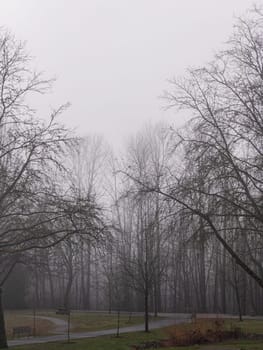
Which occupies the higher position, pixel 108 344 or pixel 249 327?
pixel 249 327

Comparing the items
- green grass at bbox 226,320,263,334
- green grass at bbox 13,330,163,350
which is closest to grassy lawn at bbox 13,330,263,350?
green grass at bbox 13,330,163,350

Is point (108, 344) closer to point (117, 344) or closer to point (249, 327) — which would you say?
point (117, 344)

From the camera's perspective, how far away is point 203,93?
15836mm

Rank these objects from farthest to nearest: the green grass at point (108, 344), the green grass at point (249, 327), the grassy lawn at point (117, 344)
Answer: the green grass at point (249, 327) → the green grass at point (108, 344) → the grassy lawn at point (117, 344)

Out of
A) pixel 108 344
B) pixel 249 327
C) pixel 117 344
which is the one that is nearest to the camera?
pixel 108 344

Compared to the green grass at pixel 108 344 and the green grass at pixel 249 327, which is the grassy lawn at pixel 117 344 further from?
the green grass at pixel 249 327

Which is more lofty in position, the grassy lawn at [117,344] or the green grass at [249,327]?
the green grass at [249,327]

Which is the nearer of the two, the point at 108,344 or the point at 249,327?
the point at 108,344

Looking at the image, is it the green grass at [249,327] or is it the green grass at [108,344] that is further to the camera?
the green grass at [249,327]

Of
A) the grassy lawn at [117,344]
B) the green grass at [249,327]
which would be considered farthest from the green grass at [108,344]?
the green grass at [249,327]

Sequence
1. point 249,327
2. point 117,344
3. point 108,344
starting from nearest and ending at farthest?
1. point 108,344
2. point 117,344
3. point 249,327

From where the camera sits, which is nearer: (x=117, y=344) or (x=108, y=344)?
(x=108, y=344)

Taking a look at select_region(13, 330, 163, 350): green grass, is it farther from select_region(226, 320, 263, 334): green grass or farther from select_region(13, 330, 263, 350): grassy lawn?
select_region(226, 320, 263, 334): green grass

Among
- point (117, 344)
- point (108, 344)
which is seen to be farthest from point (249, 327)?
point (108, 344)
